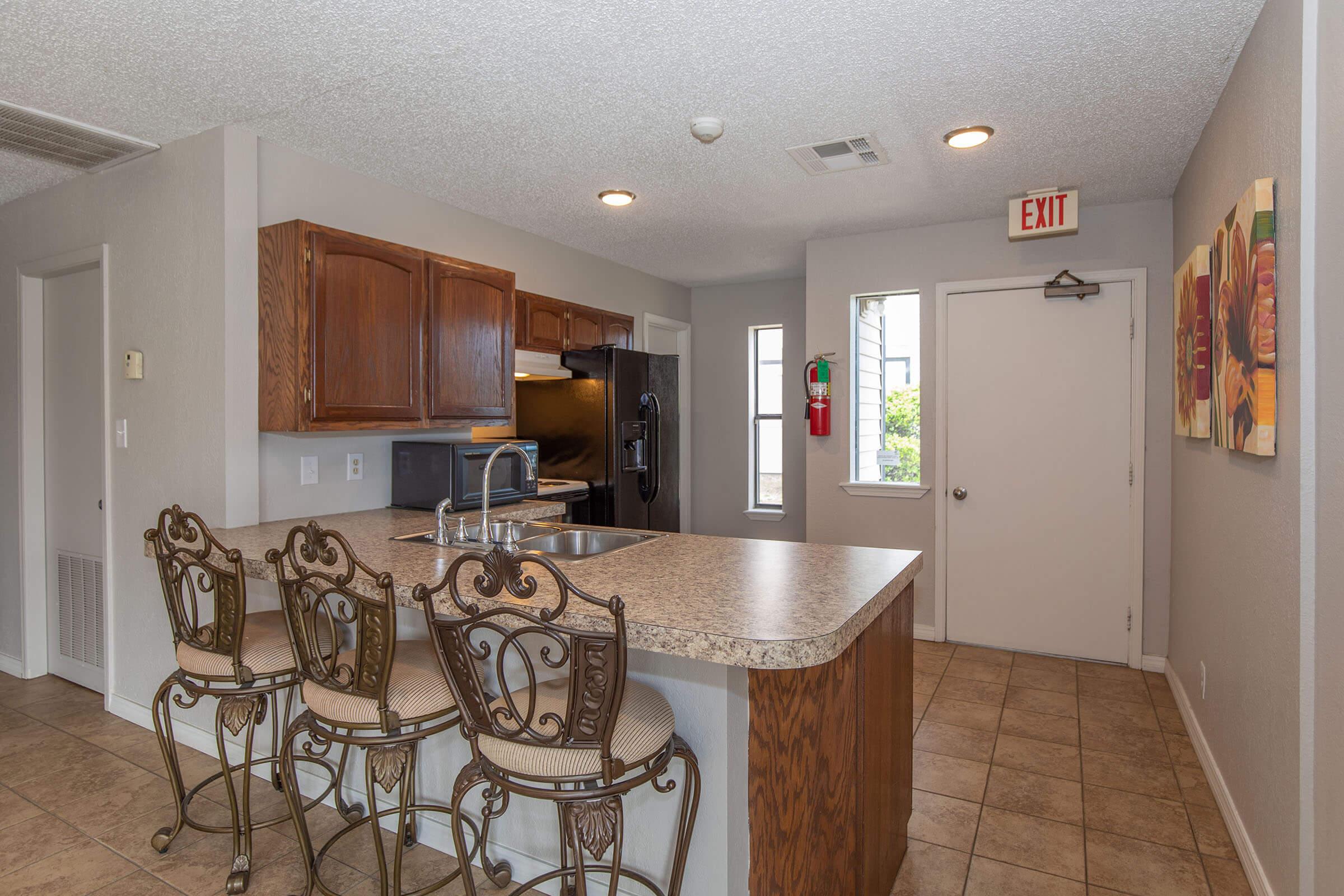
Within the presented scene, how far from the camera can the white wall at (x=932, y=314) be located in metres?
3.63

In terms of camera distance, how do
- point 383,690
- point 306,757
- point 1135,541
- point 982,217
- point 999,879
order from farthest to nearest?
point 982,217, point 1135,541, point 999,879, point 306,757, point 383,690

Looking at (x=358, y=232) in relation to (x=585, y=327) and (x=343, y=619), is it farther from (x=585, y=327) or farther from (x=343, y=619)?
(x=343, y=619)

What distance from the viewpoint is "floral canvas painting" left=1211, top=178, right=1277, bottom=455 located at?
1819mm

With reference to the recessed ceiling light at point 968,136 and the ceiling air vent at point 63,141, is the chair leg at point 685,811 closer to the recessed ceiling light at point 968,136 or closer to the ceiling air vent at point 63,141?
the recessed ceiling light at point 968,136

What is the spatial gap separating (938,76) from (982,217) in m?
1.81

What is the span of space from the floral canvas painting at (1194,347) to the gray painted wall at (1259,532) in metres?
0.10

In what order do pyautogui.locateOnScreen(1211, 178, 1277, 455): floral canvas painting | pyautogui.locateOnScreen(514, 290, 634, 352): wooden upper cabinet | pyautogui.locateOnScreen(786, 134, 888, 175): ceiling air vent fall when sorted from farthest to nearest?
pyautogui.locateOnScreen(514, 290, 634, 352): wooden upper cabinet, pyautogui.locateOnScreen(786, 134, 888, 175): ceiling air vent, pyautogui.locateOnScreen(1211, 178, 1277, 455): floral canvas painting

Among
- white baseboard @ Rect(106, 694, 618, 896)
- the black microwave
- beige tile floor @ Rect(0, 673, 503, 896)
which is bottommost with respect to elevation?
beige tile floor @ Rect(0, 673, 503, 896)

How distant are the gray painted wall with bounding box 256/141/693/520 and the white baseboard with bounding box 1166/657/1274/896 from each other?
11.0ft

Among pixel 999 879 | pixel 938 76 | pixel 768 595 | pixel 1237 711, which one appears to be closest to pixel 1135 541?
pixel 1237 711

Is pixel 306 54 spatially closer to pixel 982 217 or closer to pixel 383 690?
pixel 383 690

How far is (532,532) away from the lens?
2.68 m

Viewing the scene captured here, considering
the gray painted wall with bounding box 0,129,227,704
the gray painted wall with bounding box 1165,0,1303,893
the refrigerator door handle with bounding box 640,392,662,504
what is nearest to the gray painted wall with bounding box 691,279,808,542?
the refrigerator door handle with bounding box 640,392,662,504

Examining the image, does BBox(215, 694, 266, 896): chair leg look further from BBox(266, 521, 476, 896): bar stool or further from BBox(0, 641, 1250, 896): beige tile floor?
BBox(266, 521, 476, 896): bar stool
